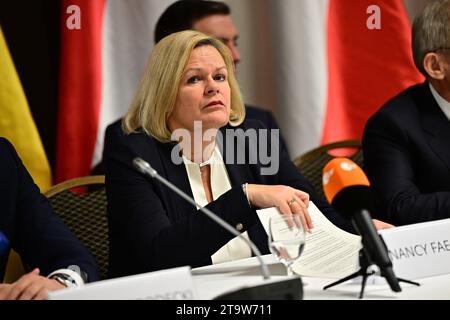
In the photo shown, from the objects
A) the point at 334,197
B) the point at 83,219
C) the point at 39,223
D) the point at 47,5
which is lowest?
the point at 83,219

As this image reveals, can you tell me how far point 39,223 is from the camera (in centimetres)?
222

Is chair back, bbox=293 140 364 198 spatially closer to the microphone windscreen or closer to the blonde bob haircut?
the blonde bob haircut

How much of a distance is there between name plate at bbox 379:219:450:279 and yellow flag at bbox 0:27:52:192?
204 centimetres

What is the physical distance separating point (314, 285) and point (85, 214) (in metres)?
1.36

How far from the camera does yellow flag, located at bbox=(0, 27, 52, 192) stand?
3369mm

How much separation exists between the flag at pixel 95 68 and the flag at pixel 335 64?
0.73 meters

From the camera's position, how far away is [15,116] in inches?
133

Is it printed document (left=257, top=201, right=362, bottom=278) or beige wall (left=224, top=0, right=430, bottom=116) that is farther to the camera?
beige wall (left=224, top=0, right=430, bottom=116)

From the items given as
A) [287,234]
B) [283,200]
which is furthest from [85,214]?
[287,234]

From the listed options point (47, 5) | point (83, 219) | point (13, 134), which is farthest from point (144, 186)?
point (47, 5)

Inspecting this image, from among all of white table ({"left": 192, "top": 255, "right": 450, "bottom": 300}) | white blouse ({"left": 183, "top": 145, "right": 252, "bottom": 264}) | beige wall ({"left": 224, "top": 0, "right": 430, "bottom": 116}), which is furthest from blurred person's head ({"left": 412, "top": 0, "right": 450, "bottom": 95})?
beige wall ({"left": 224, "top": 0, "right": 430, "bottom": 116})

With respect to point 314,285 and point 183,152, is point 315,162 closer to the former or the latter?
point 183,152
